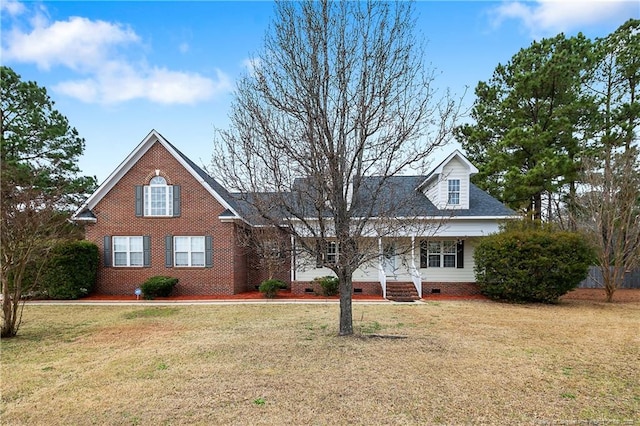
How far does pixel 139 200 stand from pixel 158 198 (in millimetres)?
882

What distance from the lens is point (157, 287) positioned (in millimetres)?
15914

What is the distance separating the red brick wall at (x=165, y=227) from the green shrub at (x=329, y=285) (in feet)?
14.0

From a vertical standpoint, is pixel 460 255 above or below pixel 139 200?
below

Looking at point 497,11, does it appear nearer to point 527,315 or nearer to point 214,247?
point 527,315

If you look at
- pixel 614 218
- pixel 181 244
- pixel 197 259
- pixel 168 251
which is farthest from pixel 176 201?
pixel 614 218

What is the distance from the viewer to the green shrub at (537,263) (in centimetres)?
1441

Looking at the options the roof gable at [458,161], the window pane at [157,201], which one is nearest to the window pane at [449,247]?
the roof gable at [458,161]

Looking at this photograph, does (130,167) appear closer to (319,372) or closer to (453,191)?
(319,372)

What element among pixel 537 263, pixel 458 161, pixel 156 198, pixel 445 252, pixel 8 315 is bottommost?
pixel 8 315

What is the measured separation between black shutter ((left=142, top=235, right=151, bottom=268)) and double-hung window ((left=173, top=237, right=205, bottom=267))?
1.26m

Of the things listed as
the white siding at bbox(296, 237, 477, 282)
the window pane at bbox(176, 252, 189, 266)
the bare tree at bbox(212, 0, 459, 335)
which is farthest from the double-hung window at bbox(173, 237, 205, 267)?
the bare tree at bbox(212, 0, 459, 335)

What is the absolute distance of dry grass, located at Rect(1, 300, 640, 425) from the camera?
4.56 metres

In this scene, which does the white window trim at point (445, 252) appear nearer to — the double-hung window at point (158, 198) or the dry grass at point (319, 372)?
the dry grass at point (319, 372)

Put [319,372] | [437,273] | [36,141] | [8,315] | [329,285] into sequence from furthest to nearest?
[36,141]
[437,273]
[329,285]
[8,315]
[319,372]
